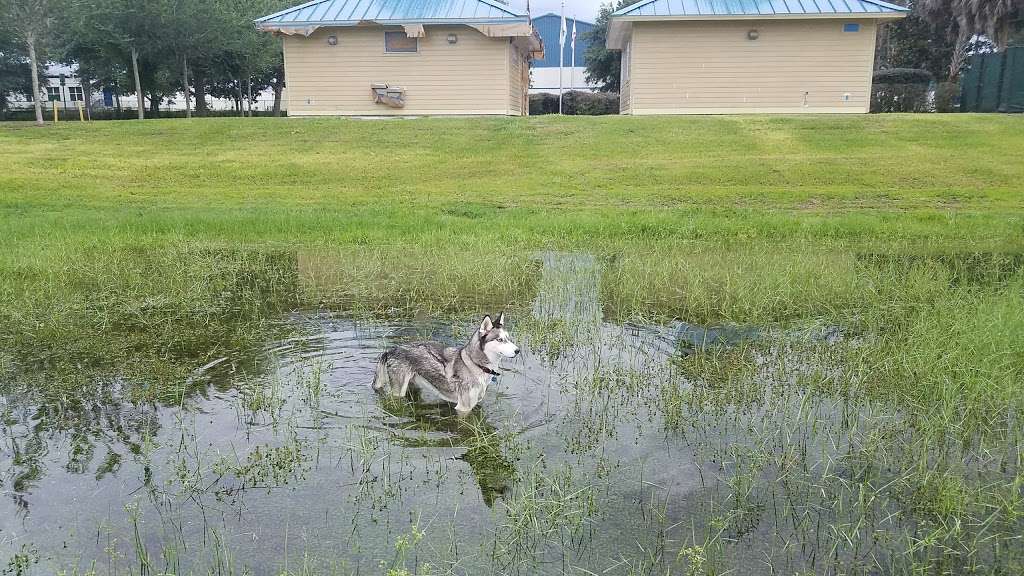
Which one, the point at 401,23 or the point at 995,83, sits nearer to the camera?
the point at 401,23

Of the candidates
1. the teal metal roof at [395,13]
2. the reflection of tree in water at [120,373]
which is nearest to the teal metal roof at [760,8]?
the teal metal roof at [395,13]

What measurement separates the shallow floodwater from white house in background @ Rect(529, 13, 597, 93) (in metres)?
49.3

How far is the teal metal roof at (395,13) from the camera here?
1166 inches

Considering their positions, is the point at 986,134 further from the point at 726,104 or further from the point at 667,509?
the point at 667,509

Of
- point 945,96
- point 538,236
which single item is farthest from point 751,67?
point 538,236

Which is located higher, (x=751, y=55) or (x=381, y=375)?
(x=751, y=55)

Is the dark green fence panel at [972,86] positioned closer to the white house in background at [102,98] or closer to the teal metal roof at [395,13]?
the teal metal roof at [395,13]

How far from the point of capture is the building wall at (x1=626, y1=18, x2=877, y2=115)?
29109 millimetres

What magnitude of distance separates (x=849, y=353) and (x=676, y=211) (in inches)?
402

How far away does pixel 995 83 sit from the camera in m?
32.1

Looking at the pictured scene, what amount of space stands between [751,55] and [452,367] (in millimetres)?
26786

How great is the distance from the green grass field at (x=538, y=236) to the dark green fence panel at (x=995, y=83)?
6.71 metres

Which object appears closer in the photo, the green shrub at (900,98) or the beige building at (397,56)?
the beige building at (397,56)

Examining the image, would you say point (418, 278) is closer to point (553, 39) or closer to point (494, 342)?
point (494, 342)
